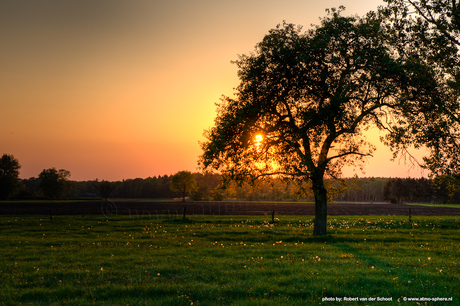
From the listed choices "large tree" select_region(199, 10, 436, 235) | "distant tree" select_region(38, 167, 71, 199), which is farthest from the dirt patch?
"distant tree" select_region(38, 167, 71, 199)

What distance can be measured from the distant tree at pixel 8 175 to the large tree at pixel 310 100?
13645 centimetres

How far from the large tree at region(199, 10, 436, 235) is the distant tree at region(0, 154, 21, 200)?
136m

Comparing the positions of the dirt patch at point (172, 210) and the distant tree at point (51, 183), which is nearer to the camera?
the dirt patch at point (172, 210)

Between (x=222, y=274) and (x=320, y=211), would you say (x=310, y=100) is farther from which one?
(x=222, y=274)

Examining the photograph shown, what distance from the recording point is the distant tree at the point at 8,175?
416ft

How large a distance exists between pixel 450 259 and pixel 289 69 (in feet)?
48.8

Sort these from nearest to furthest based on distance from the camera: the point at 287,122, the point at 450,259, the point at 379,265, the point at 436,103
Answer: the point at 379,265, the point at 450,259, the point at 436,103, the point at 287,122

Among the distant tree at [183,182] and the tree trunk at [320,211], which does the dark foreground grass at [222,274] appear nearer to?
the tree trunk at [320,211]

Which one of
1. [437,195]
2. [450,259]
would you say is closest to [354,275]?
[450,259]

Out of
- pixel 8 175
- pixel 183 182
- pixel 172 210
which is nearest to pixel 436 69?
pixel 172 210

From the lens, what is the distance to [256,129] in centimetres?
2330

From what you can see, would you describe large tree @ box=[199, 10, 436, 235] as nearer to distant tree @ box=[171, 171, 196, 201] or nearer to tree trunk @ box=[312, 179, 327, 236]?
tree trunk @ box=[312, 179, 327, 236]

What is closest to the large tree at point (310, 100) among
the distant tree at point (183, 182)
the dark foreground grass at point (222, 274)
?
the dark foreground grass at point (222, 274)

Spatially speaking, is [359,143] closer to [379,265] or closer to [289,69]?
[289,69]
